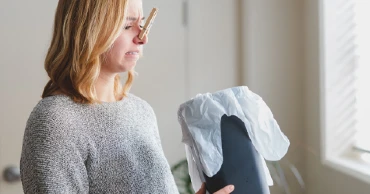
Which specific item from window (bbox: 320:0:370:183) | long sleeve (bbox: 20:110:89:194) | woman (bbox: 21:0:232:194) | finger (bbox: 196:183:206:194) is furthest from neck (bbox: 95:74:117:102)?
window (bbox: 320:0:370:183)

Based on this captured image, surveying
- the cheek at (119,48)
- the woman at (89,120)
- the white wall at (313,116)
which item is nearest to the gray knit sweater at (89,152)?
the woman at (89,120)

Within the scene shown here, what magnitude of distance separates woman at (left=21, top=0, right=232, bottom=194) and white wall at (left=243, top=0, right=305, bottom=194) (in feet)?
2.71

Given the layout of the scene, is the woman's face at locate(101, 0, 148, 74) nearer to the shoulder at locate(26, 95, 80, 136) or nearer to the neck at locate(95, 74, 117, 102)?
the neck at locate(95, 74, 117, 102)

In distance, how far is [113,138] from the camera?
877mm

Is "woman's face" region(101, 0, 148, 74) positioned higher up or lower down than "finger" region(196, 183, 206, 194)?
higher up

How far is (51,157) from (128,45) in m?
0.30

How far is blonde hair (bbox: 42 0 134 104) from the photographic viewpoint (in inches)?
33.1

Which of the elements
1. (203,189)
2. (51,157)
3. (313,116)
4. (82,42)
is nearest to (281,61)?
(313,116)

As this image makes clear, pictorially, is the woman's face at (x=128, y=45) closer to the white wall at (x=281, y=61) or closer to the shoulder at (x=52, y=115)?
the shoulder at (x=52, y=115)

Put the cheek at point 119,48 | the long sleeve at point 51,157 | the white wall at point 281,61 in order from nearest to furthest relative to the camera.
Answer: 1. the long sleeve at point 51,157
2. the cheek at point 119,48
3. the white wall at point 281,61

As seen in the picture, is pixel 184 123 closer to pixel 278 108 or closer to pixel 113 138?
pixel 113 138

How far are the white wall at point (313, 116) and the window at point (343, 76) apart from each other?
0.16ft

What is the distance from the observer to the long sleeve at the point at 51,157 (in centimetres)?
77

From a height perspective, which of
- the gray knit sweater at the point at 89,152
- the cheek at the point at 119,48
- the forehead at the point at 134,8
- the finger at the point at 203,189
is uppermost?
the forehead at the point at 134,8
